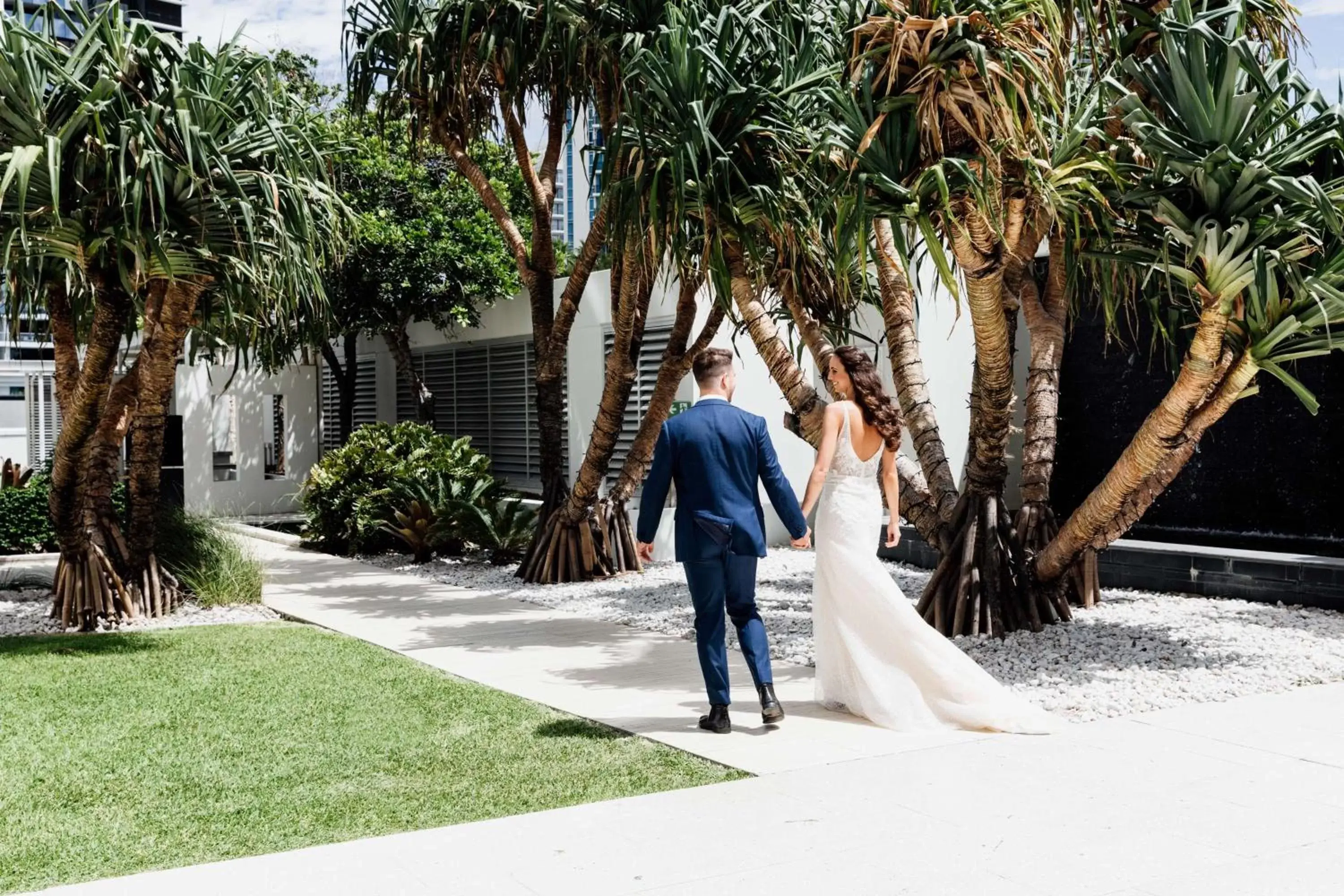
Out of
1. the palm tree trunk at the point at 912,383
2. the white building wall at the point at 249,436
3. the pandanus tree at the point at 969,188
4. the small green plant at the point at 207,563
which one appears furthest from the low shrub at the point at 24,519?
the pandanus tree at the point at 969,188

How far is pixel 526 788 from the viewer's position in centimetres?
526

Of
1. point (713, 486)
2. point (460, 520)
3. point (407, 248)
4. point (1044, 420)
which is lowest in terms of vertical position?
point (460, 520)

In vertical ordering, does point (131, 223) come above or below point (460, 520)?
above

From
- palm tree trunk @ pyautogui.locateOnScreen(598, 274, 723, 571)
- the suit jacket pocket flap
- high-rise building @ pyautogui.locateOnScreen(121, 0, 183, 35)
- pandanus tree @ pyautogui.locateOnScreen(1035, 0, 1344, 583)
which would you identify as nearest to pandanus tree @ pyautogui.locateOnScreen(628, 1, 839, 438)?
pandanus tree @ pyautogui.locateOnScreen(1035, 0, 1344, 583)

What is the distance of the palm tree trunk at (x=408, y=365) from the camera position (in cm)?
1938

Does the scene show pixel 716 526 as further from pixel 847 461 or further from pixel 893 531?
pixel 893 531

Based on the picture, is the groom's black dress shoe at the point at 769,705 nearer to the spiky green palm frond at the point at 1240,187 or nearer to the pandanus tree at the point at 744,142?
the pandanus tree at the point at 744,142

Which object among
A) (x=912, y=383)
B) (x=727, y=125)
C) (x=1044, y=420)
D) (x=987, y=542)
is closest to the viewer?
(x=727, y=125)

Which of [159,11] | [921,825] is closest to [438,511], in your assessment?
[921,825]

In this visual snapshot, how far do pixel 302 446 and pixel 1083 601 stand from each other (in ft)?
52.7

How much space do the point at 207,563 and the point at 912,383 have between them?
6074 millimetres

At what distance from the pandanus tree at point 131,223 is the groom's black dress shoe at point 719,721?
4236 millimetres

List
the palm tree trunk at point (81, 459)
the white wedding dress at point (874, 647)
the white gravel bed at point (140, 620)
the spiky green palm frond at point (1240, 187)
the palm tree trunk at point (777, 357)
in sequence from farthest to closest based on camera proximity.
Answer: the white gravel bed at point (140, 620) → the palm tree trunk at point (81, 459) → the palm tree trunk at point (777, 357) → the spiky green palm frond at point (1240, 187) → the white wedding dress at point (874, 647)

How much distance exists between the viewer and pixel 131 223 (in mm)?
8453
